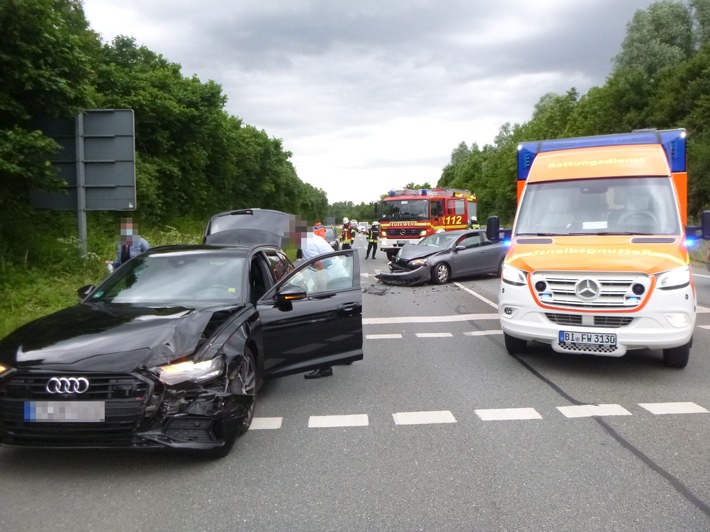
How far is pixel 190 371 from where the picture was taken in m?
4.31

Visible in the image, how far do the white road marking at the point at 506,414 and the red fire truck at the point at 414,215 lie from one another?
20518 mm

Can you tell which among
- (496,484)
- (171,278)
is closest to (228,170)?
(171,278)

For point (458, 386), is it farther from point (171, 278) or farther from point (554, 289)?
point (171, 278)

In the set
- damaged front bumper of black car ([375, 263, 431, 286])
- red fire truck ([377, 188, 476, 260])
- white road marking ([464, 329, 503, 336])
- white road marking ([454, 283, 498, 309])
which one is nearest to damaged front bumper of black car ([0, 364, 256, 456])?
white road marking ([464, 329, 503, 336])

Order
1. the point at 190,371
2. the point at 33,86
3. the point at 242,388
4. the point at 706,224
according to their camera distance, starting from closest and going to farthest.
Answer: the point at 190,371, the point at 242,388, the point at 706,224, the point at 33,86

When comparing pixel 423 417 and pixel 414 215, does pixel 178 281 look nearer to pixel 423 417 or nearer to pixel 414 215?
pixel 423 417

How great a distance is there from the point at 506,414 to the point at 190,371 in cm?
278

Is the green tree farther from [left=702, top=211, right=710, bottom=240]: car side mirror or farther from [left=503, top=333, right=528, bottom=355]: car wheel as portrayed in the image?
[left=702, top=211, right=710, bottom=240]: car side mirror

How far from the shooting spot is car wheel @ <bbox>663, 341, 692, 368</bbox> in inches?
275

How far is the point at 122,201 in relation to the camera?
12336mm

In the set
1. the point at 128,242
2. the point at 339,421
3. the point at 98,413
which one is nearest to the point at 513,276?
the point at 339,421

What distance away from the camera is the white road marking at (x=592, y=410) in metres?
5.54

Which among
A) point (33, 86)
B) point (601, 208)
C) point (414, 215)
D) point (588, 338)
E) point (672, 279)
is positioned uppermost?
point (33, 86)

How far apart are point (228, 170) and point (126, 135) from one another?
2928 cm
